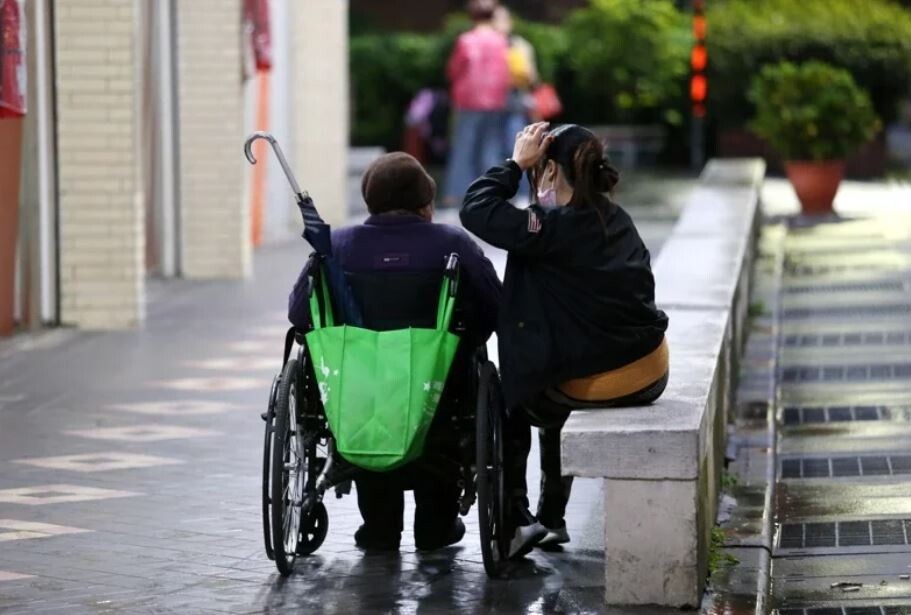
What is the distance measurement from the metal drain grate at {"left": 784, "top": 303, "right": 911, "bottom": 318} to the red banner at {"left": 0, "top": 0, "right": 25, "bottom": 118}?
520 centimetres

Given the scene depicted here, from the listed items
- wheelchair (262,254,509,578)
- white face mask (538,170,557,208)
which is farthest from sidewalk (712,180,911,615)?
white face mask (538,170,557,208)

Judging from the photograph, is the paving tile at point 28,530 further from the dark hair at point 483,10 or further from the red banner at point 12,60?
the dark hair at point 483,10

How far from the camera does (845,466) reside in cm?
946

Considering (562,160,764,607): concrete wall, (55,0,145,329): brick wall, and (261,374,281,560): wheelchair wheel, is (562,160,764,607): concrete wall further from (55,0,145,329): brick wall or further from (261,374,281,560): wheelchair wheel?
(55,0,145,329): brick wall

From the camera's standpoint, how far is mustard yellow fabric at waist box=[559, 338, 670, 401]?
279 inches

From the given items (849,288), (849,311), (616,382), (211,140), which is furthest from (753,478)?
(211,140)

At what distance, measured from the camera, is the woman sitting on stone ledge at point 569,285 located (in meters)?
7.01

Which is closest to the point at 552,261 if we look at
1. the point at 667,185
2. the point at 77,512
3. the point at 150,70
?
the point at 77,512

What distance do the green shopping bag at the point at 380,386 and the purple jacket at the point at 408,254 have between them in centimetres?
27

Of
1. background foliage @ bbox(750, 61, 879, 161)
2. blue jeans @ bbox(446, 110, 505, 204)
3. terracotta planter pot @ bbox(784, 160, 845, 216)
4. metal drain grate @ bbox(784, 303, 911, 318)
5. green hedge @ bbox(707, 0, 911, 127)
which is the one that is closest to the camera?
metal drain grate @ bbox(784, 303, 911, 318)

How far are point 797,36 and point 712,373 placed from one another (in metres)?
19.2

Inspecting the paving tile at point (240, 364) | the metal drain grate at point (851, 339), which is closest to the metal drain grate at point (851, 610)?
the paving tile at point (240, 364)

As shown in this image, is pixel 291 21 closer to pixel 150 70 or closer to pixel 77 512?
pixel 150 70

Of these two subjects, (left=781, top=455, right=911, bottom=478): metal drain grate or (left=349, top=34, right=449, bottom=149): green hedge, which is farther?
(left=349, top=34, right=449, bottom=149): green hedge
